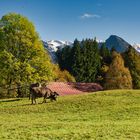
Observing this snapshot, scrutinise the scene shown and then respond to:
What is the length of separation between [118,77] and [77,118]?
68409mm

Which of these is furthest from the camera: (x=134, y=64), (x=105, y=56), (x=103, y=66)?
(x=105, y=56)

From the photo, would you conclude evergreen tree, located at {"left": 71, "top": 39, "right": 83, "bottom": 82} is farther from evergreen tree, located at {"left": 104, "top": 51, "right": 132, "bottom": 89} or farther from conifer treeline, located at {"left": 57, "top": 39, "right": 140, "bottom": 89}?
evergreen tree, located at {"left": 104, "top": 51, "right": 132, "bottom": 89}

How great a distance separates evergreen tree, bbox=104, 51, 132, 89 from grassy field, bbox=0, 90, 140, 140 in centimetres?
5367

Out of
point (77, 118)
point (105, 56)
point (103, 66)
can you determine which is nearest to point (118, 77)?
point (103, 66)

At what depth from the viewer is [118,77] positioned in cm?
9794

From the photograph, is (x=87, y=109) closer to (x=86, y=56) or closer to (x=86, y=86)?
(x=86, y=86)

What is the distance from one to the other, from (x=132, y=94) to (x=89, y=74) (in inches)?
2722

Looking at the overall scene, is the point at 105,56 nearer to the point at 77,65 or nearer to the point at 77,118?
the point at 77,65

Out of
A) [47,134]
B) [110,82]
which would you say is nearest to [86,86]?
[110,82]

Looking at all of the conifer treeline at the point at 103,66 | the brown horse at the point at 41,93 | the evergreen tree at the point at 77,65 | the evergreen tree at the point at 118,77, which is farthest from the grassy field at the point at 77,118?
the evergreen tree at the point at 77,65

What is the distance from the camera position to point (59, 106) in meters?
37.2

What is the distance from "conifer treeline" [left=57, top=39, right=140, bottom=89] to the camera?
3861 inches

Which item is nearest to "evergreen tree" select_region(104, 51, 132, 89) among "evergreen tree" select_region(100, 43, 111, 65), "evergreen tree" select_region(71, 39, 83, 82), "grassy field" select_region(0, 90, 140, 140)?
"evergreen tree" select_region(71, 39, 83, 82)

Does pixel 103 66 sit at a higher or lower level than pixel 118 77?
higher
